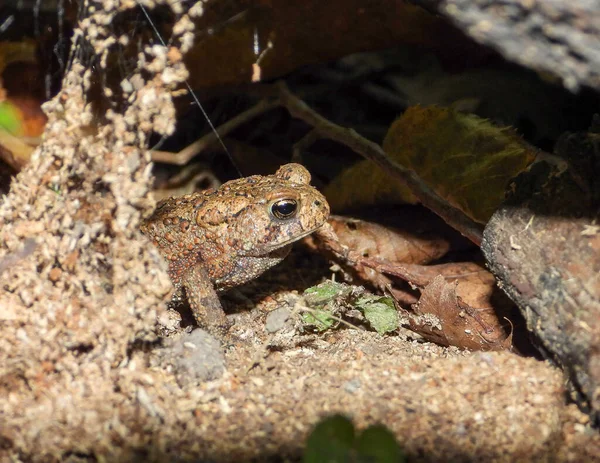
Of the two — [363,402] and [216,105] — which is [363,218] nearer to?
[216,105]

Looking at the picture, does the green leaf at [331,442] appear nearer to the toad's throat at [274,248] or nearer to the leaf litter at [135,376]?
the leaf litter at [135,376]

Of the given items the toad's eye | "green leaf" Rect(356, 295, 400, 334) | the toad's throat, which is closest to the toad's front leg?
the toad's throat

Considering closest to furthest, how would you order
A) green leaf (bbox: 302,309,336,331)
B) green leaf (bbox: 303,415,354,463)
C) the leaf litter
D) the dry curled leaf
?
1. green leaf (bbox: 303,415,354,463)
2. the leaf litter
3. the dry curled leaf
4. green leaf (bbox: 302,309,336,331)

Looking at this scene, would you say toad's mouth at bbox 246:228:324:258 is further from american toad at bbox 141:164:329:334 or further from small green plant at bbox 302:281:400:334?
small green plant at bbox 302:281:400:334

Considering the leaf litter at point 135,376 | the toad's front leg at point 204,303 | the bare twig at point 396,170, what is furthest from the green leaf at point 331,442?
the bare twig at point 396,170

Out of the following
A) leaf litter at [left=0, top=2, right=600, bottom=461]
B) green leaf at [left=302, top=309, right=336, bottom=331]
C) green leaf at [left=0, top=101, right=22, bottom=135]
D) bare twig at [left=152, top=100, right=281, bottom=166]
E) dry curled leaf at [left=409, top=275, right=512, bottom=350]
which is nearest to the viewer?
leaf litter at [left=0, top=2, right=600, bottom=461]

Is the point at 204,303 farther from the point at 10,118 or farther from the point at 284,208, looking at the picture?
the point at 10,118

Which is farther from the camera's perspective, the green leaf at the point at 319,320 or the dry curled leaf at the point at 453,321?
the green leaf at the point at 319,320
